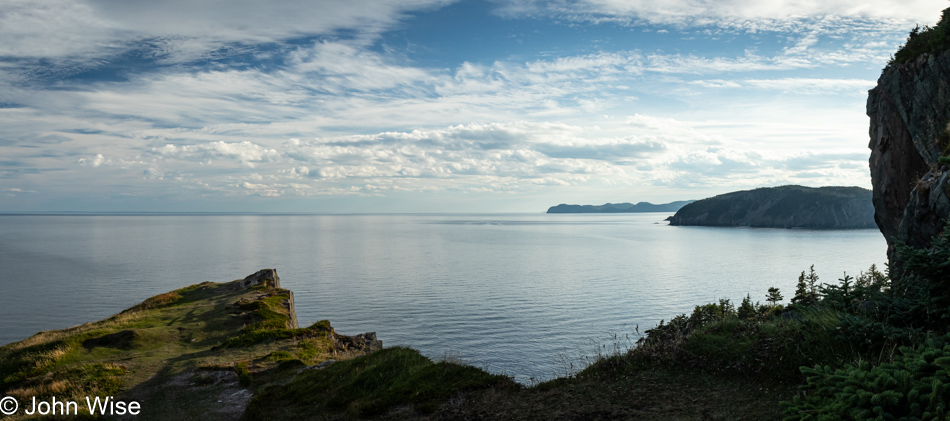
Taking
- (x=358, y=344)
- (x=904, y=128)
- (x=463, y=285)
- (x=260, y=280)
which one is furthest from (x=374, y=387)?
(x=463, y=285)

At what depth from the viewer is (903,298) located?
11750 mm

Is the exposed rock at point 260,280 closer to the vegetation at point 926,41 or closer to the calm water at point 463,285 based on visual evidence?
the calm water at point 463,285

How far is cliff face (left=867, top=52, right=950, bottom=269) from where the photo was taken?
81.1 feet

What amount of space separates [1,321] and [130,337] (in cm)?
3939

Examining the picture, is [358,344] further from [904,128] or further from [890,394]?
[904,128]

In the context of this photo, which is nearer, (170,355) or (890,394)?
(890,394)

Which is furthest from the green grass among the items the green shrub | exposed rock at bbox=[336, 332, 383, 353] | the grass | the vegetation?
the vegetation

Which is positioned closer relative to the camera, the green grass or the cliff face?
the green grass

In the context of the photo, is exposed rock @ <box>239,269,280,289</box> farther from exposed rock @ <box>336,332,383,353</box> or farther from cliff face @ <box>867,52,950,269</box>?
cliff face @ <box>867,52,950,269</box>

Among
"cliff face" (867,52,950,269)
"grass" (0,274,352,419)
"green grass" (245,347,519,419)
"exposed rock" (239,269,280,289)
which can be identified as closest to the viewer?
"green grass" (245,347,519,419)

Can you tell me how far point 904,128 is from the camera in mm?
27922

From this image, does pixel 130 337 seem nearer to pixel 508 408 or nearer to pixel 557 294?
pixel 508 408

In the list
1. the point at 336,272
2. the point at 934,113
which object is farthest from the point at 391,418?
the point at 336,272

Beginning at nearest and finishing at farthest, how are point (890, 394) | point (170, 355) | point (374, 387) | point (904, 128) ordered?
1. point (890, 394)
2. point (374, 387)
3. point (170, 355)
4. point (904, 128)
